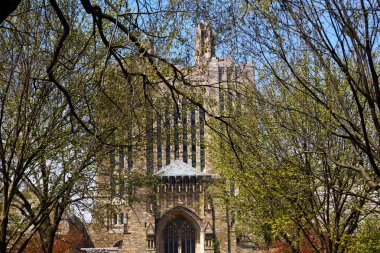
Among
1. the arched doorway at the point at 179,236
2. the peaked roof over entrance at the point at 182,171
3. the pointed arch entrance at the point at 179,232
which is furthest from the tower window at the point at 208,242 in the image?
the peaked roof over entrance at the point at 182,171

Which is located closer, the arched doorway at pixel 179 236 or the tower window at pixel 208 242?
the tower window at pixel 208 242

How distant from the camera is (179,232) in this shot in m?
43.6

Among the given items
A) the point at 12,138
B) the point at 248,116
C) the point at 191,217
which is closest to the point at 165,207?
the point at 191,217

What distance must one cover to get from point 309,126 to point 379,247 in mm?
3610

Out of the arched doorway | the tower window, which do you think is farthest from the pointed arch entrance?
the tower window

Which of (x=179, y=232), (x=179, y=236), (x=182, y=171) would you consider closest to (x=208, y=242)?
(x=179, y=236)

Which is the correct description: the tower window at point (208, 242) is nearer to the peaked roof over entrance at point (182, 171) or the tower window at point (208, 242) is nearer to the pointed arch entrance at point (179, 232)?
the pointed arch entrance at point (179, 232)

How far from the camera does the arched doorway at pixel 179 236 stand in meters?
43.2

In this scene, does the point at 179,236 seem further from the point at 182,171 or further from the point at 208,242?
the point at 182,171

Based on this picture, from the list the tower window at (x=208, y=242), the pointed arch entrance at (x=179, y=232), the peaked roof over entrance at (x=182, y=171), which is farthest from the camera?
the peaked roof over entrance at (x=182, y=171)

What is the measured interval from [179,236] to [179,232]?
30 centimetres

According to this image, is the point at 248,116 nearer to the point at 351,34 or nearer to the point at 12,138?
the point at 12,138

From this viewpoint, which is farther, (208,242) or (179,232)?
(179,232)

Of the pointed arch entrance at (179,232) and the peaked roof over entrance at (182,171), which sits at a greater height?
the peaked roof over entrance at (182,171)
